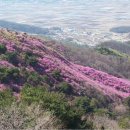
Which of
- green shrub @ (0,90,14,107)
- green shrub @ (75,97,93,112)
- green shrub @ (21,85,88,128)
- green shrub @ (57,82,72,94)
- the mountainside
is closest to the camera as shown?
green shrub @ (0,90,14,107)

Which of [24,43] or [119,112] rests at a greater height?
[24,43]

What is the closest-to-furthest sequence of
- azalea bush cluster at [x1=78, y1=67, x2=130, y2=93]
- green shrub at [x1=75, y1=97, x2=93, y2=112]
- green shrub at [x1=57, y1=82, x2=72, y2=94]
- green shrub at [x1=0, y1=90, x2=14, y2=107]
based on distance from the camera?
1. green shrub at [x1=0, y1=90, x2=14, y2=107]
2. green shrub at [x1=75, y1=97, x2=93, y2=112]
3. green shrub at [x1=57, y1=82, x2=72, y2=94]
4. azalea bush cluster at [x1=78, y1=67, x2=130, y2=93]

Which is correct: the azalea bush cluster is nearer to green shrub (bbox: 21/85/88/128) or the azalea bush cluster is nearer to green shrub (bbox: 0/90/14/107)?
green shrub (bbox: 21/85/88/128)

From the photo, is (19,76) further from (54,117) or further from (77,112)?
(54,117)

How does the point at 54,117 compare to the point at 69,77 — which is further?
the point at 69,77

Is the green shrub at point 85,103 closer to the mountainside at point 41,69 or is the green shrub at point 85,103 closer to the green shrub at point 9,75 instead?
the mountainside at point 41,69

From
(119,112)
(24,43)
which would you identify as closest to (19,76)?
(119,112)

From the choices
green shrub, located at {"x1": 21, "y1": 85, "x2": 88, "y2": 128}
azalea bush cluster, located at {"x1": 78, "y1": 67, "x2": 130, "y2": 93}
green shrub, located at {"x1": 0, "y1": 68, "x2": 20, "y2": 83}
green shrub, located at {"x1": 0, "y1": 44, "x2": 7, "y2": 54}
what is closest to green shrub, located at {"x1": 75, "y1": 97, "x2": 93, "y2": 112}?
green shrub, located at {"x1": 0, "y1": 68, "x2": 20, "y2": 83}

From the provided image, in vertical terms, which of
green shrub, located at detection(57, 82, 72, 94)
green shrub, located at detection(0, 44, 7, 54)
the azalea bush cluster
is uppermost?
green shrub, located at detection(0, 44, 7, 54)
